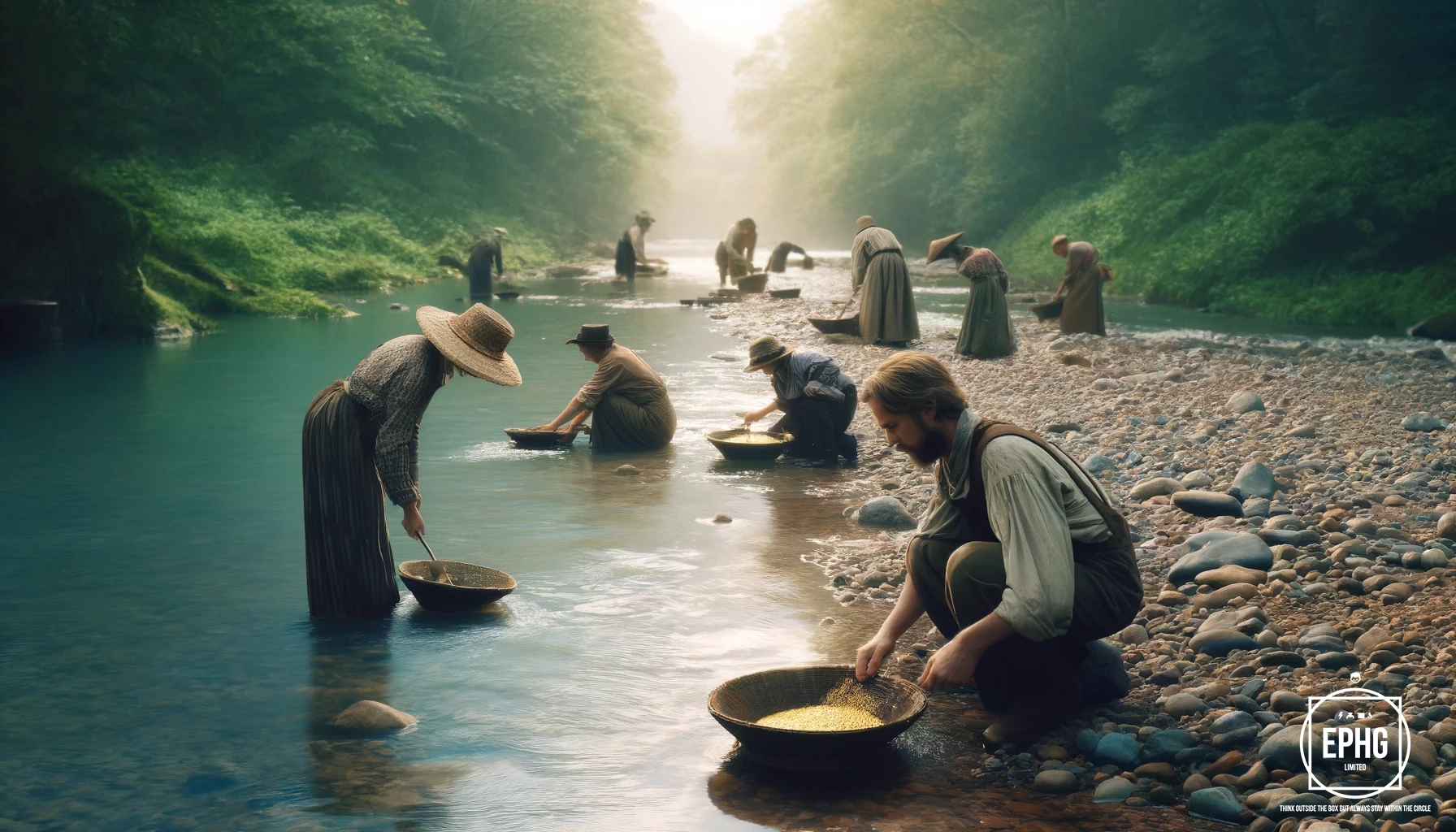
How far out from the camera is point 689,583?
6516mm

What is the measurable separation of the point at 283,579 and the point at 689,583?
219cm

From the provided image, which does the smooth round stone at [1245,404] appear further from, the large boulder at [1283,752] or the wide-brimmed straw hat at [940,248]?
the large boulder at [1283,752]

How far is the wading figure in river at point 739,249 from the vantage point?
83.7ft

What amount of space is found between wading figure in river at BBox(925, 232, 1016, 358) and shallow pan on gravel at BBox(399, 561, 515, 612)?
9064 millimetres

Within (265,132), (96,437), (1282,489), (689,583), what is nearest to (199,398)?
(96,437)

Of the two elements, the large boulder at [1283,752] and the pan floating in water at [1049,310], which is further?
the pan floating in water at [1049,310]

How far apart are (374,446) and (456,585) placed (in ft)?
2.47

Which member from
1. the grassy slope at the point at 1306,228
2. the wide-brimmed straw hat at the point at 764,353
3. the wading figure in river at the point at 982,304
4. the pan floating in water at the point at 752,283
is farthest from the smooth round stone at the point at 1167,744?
the pan floating in water at the point at 752,283

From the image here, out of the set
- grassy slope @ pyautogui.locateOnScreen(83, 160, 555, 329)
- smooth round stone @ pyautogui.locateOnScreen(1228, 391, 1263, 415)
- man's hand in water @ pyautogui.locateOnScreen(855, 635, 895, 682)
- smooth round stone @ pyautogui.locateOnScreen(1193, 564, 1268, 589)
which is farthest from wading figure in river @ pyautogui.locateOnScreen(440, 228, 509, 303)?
man's hand in water @ pyautogui.locateOnScreen(855, 635, 895, 682)

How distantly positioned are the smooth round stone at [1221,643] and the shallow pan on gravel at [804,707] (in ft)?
4.53

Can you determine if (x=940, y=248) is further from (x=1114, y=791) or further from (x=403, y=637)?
(x=1114, y=791)

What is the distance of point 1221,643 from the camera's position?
4887mm

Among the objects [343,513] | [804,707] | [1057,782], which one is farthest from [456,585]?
[1057,782]

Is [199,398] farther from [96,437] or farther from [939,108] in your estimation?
[939,108]
